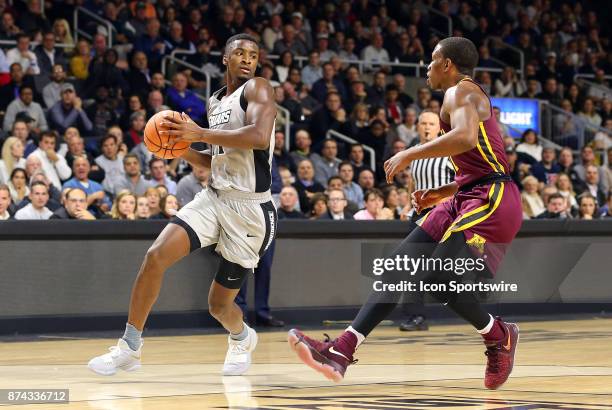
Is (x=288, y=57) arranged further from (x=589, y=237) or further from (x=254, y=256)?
(x=254, y=256)

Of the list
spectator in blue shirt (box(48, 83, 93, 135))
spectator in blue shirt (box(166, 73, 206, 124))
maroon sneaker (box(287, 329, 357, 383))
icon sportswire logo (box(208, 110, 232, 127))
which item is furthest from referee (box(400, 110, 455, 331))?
spectator in blue shirt (box(166, 73, 206, 124))

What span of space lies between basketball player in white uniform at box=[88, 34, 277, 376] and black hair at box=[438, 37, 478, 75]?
3.90ft

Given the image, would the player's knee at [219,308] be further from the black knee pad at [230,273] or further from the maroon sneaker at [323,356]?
the maroon sneaker at [323,356]

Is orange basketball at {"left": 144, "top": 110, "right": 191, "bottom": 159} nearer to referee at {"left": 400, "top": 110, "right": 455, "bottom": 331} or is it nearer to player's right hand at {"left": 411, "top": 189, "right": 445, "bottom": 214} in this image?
player's right hand at {"left": 411, "top": 189, "right": 445, "bottom": 214}

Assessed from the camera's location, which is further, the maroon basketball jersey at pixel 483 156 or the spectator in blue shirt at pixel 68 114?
the spectator in blue shirt at pixel 68 114

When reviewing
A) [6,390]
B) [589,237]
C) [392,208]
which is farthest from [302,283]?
[6,390]

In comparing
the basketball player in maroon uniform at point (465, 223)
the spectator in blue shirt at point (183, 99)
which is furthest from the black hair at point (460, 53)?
the spectator in blue shirt at point (183, 99)

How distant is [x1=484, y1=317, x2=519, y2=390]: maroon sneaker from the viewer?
282 inches

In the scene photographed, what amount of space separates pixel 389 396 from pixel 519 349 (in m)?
3.60

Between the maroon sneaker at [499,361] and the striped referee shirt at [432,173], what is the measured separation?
11.2ft

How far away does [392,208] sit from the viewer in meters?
15.0

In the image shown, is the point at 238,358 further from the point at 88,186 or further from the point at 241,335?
the point at 88,186

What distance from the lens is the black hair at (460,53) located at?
729 cm

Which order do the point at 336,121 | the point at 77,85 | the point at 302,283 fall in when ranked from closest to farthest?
the point at 302,283 → the point at 77,85 → the point at 336,121
